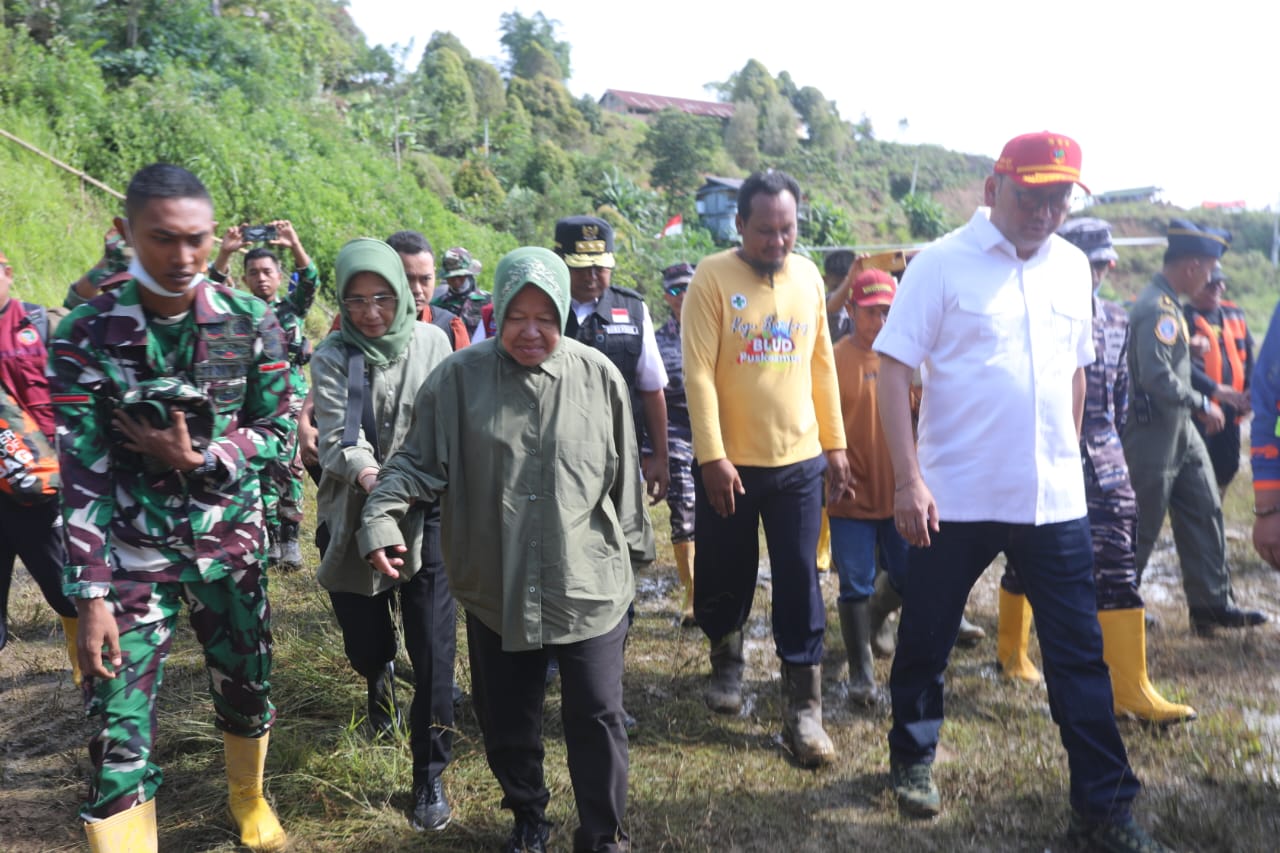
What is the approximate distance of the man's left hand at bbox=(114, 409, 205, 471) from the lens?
8.21 feet

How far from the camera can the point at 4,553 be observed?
3.95 metres

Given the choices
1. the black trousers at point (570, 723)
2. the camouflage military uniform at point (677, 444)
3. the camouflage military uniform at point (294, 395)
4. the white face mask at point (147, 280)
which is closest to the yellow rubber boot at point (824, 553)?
the camouflage military uniform at point (677, 444)

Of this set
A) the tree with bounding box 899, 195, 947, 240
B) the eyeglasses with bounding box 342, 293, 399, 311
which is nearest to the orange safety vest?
the eyeglasses with bounding box 342, 293, 399, 311

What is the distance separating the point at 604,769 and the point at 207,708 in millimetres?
2207

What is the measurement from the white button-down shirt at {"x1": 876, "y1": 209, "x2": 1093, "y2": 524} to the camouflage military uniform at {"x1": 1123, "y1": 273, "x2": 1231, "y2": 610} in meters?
2.01

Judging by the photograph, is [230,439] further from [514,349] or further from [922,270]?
[922,270]

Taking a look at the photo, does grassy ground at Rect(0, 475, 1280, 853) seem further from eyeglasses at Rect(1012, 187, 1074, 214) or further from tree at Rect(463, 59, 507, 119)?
tree at Rect(463, 59, 507, 119)

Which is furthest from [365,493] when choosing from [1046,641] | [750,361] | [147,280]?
[1046,641]

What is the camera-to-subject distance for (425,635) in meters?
3.26

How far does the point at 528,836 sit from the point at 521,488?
3.77 ft

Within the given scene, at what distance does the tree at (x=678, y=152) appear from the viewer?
40.4 meters

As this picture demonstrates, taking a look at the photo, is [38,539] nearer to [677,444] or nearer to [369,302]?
[369,302]

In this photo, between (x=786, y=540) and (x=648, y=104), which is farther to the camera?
(x=648, y=104)

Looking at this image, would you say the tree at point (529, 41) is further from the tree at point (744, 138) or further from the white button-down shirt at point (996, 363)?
the white button-down shirt at point (996, 363)
